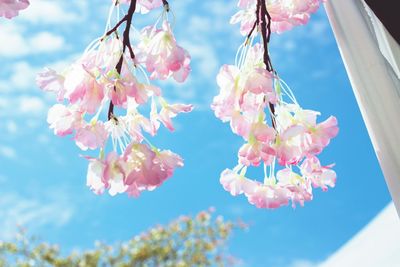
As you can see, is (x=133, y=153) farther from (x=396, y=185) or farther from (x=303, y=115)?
(x=396, y=185)

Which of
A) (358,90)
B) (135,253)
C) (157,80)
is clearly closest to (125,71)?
(157,80)

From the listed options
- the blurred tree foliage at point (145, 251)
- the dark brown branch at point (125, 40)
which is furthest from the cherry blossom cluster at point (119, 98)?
the blurred tree foliage at point (145, 251)

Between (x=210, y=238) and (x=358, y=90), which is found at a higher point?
(x=210, y=238)

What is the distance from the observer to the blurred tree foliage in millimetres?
4570

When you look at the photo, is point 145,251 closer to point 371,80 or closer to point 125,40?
point 371,80

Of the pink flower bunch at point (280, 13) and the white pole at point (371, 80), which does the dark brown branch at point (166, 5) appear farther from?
the white pole at point (371, 80)

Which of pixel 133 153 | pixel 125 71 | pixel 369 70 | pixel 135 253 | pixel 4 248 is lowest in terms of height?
pixel 133 153

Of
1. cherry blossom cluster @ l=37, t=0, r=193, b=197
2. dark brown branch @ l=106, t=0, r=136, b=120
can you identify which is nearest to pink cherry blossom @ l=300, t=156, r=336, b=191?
cherry blossom cluster @ l=37, t=0, r=193, b=197

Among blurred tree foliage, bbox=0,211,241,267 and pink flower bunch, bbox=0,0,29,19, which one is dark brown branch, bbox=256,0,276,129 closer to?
pink flower bunch, bbox=0,0,29,19

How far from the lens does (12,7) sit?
26.4 inches

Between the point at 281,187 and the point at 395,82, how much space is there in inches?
13.8

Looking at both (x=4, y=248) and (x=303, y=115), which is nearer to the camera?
(x=303, y=115)

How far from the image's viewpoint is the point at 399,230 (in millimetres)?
2301

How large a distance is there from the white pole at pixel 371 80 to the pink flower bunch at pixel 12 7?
26.3 inches
